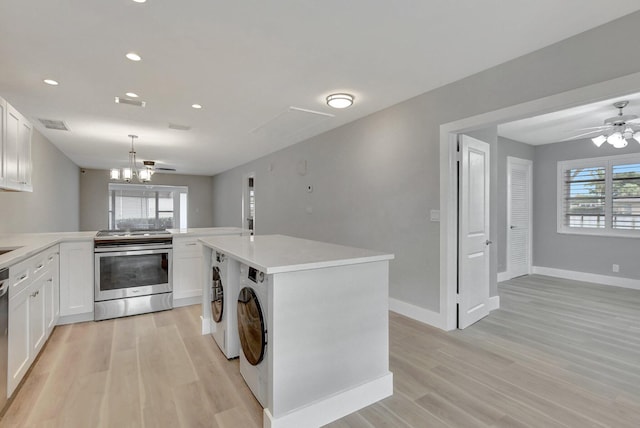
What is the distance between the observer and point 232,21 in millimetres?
2064

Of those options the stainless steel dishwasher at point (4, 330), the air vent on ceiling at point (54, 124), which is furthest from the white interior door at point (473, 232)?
the air vent on ceiling at point (54, 124)

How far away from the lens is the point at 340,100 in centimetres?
336

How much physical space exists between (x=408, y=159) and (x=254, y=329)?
257cm

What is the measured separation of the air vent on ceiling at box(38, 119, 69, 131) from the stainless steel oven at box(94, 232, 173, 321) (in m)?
2.07

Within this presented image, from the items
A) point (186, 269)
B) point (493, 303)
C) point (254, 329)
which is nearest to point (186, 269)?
point (186, 269)

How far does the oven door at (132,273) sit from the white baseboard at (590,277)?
6346mm

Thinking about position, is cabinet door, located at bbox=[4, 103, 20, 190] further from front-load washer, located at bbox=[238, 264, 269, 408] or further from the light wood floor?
front-load washer, located at bbox=[238, 264, 269, 408]

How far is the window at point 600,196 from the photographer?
479 cm

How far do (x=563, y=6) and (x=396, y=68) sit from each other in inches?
46.9

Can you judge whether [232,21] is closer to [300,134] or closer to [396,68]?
[396,68]

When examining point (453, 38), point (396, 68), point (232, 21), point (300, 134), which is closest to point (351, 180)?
point (300, 134)

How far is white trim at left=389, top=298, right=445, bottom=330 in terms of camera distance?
3.20 metres

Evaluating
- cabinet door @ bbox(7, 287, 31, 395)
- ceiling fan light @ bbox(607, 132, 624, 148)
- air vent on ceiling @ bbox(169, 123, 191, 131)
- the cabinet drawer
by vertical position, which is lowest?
cabinet door @ bbox(7, 287, 31, 395)

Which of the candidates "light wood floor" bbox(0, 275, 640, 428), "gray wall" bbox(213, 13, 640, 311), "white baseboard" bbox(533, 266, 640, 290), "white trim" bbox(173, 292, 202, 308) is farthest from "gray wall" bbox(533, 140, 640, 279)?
"white trim" bbox(173, 292, 202, 308)
